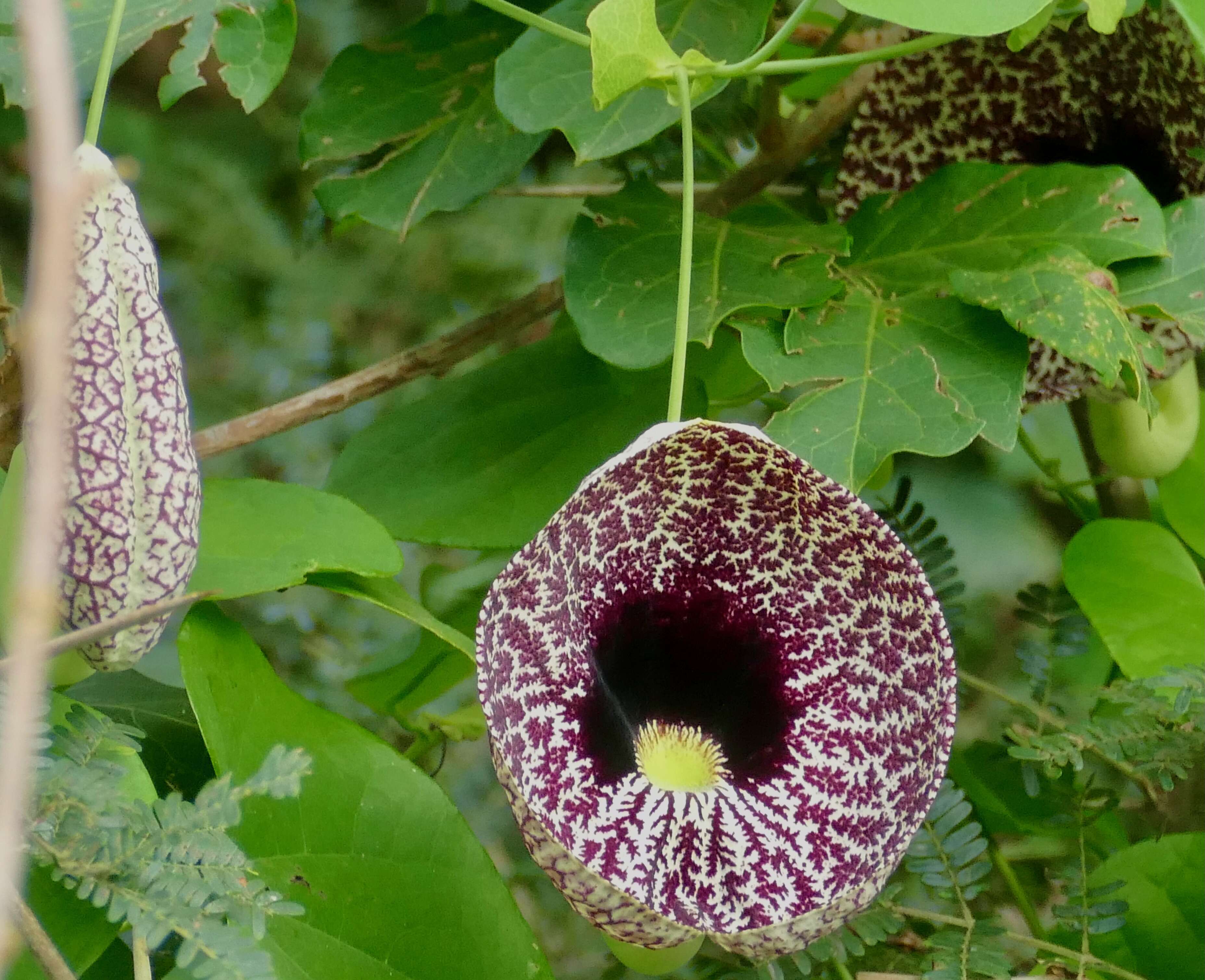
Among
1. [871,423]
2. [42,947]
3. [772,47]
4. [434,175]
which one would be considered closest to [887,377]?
[871,423]

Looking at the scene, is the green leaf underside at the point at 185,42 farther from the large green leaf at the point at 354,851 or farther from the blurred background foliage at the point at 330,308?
the blurred background foliage at the point at 330,308

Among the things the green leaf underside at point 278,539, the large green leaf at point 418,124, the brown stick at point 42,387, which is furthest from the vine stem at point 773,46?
the brown stick at point 42,387

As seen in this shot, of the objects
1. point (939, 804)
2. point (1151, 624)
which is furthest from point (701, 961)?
point (1151, 624)

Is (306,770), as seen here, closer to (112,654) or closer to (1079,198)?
(112,654)

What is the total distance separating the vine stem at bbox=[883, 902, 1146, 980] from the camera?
454 millimetres

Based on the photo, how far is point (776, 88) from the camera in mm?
612

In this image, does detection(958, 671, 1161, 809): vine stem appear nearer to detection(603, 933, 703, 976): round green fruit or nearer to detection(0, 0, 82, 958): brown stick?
detection(603, 933, 703, 976): round green fruit

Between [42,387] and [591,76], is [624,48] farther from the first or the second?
[42,387]

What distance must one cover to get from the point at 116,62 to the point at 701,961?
1.43 feet

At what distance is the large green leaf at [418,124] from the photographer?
525 mm

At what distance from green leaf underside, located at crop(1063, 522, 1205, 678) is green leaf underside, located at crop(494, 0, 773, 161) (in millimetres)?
290

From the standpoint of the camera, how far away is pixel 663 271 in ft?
1.60

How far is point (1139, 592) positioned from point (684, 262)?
307 millimetres

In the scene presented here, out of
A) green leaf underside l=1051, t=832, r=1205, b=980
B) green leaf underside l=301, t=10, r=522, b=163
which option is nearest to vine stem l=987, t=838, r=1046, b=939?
green leaf underside l=1051, t=832, r=1205, b=980
